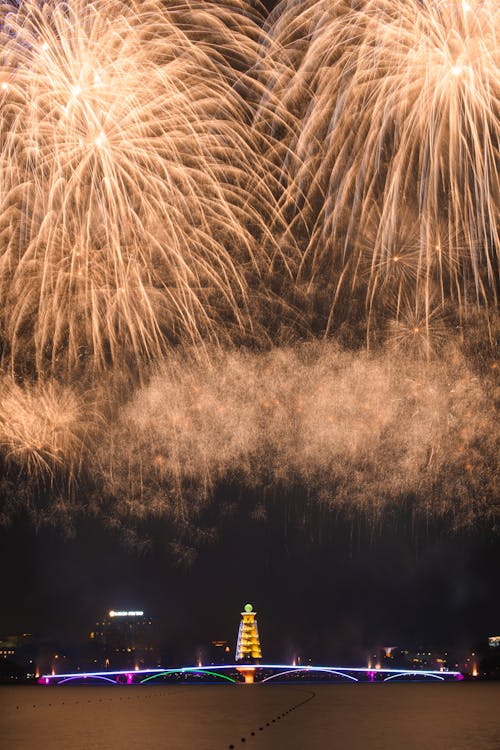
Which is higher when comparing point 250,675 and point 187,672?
point 187,672

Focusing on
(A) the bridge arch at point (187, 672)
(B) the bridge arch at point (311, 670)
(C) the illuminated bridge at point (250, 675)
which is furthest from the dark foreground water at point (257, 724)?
(A) the bridge arch at point (187, 672)

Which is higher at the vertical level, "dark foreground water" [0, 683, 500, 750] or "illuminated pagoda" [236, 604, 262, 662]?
"illuminated pagoda" [236, 604, 262, 662]

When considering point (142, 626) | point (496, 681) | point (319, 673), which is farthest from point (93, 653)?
point (496, 681)

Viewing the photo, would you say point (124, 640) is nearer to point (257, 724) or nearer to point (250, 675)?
point (250, 675)

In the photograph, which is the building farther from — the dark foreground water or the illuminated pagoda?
the dark foreground water

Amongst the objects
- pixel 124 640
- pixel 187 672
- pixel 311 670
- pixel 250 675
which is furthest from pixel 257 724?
pixel 124 640

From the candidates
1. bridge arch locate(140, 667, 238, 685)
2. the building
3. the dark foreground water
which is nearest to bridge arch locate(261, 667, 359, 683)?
bridge arch locate(140, 667, 238, 685)
